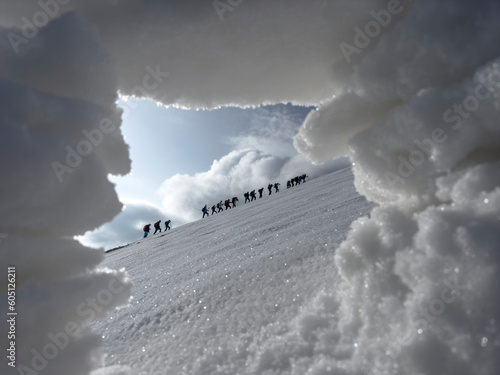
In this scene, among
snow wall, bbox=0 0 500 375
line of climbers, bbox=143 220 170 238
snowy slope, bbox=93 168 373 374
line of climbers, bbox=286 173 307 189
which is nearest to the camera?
snow wall, bbox=0 0 500 375

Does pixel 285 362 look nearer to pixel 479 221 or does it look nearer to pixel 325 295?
pixel 325 295

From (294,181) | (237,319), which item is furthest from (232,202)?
(237,319)

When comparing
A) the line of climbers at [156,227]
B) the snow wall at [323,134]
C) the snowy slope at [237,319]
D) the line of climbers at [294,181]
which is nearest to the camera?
the snow wall at [323,134]

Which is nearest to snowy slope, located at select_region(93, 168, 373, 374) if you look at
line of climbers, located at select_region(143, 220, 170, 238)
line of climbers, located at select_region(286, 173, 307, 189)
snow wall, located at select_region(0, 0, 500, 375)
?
snow wall, located at select_region(0, 0, 500, 375)

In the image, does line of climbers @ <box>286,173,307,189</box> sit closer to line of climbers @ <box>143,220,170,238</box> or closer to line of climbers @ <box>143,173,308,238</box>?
line of climbers @ <box>143,173,308,238</box>

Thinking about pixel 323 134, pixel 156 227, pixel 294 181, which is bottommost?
pixel 323 134

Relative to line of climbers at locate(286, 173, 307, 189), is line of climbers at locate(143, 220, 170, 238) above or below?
below

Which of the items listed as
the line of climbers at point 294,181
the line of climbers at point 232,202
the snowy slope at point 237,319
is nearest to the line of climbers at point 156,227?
the line of climbers at point 232,202

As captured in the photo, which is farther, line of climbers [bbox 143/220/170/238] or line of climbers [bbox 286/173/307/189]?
line of climbers [bbox 286/173/307/189]

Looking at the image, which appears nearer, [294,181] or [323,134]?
[323,134]

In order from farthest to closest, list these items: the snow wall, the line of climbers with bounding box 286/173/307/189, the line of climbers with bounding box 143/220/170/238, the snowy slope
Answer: the line of climbers with bounding box 286/173/307/189
the line of climbers with bounding box 143/220/170/238
the snowy slope
the snow wall

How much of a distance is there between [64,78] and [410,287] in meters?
1.40

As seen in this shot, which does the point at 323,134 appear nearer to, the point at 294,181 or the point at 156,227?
the point at 156,227

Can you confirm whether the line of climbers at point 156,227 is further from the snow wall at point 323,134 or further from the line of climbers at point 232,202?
the snow wall at point 323,134
